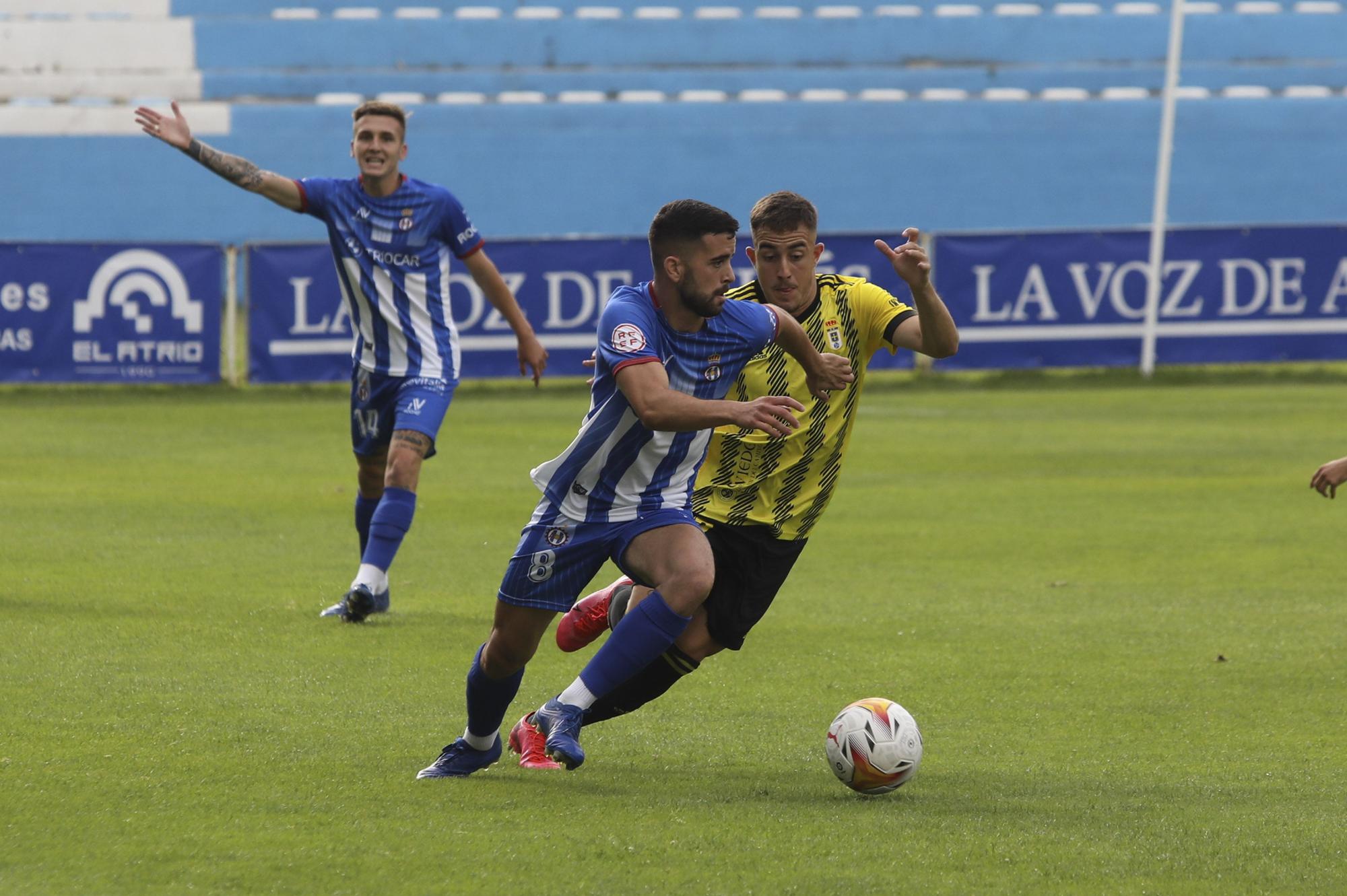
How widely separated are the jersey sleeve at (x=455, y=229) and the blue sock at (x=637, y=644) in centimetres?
354

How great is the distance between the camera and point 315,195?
8109 millimetres

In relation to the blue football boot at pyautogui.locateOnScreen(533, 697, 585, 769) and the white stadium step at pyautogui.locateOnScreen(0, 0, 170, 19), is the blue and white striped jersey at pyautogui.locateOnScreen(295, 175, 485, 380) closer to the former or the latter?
the blue football boot at pyautogui.locateOnScreen(533, 697, 585, 769)

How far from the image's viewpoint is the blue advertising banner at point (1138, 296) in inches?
807

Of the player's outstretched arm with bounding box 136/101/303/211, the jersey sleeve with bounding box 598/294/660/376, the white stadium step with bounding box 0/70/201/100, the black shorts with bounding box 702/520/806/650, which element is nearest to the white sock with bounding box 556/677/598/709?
the black shorts with bounding box 702/520/806/650

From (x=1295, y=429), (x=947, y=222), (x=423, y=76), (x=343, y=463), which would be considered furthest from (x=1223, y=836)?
(x=423, y=76)

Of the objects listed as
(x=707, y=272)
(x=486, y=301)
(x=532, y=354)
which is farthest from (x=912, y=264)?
(x=486, y=301)

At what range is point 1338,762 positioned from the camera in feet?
17.7

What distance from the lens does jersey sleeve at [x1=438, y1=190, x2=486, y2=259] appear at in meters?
8.18

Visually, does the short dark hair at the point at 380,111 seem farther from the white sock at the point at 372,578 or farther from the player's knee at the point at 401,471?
the white sock at the point at 372,578

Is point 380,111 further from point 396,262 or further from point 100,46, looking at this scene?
point 100,46

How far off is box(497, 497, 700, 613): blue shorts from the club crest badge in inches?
20.3

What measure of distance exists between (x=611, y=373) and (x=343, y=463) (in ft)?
31.0

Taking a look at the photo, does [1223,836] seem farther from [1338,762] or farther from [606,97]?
[606,97]

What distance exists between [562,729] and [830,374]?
1.30 metres
